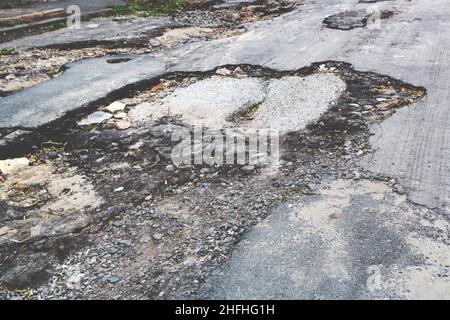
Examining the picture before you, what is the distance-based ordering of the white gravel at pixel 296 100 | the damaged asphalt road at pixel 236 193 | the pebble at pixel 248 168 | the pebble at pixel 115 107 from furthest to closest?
the pebble at pixel 115 107 < the white gravel at pixel 296 100 < the pebble at pixel 248 168 < the damaged asphalt road at pixel 236 193

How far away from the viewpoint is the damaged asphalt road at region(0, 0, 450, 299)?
2332mm

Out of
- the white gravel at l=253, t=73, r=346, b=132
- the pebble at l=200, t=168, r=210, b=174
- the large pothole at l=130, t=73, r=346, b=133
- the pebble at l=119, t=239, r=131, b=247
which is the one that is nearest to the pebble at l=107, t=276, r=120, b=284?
the pebble at l=119, t=239, r=131, b=247

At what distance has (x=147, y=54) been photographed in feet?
19.6

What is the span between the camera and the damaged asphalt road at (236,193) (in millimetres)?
2332

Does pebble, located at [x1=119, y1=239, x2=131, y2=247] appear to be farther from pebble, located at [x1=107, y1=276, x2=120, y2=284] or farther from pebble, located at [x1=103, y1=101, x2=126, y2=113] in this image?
pebble, located at [x1=103, y1=101, x2=126, y2=113]

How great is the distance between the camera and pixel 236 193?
303 cm

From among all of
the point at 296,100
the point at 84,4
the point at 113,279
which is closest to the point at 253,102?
the point at 296,100

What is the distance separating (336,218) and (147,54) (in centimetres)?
423

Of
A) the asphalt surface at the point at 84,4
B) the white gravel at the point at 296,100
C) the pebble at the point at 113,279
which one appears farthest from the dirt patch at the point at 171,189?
the asphalt surface at the point at 84,4

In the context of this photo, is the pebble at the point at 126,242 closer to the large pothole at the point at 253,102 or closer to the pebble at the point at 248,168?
the pebble at the point at 248,168

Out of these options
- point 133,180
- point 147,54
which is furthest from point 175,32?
point 133,180
